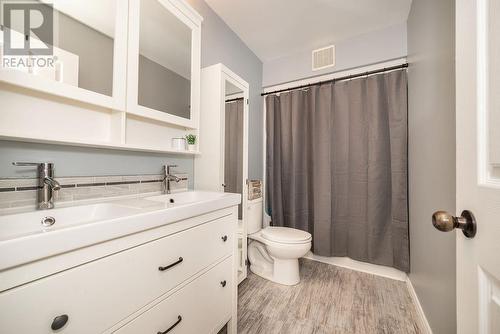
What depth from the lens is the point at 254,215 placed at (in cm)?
216

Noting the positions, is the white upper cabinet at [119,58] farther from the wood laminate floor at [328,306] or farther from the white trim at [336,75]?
the wood laminate floor at [328,306]

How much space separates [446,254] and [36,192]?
190cm

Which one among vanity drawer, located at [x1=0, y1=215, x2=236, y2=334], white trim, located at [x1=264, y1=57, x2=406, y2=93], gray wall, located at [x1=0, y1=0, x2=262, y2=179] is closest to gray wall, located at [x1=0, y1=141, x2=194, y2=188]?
gray wall, located at [x1=0, y1=0, x2=262, y2=179]

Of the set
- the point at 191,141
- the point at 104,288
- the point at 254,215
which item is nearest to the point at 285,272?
the point at 254,215

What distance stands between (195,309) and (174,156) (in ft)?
3.10

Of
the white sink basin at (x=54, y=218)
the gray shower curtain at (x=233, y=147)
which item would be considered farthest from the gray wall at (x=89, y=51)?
the gray shower curtain at (x=233, y=147)

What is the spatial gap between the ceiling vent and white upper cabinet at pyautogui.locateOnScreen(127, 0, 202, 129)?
138 cm

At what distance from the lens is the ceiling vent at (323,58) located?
2186mm

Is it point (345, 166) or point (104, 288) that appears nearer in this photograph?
point (104, 288)

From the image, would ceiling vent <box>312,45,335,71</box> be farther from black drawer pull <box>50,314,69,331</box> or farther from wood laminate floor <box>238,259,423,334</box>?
black drawer pull <box>50,314,69,331</box>

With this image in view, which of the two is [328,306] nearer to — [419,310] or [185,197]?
[419,310]

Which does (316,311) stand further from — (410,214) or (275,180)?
(275,180)

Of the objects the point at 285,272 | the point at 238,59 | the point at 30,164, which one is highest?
the point at 238,59

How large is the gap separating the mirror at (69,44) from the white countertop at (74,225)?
539mm
